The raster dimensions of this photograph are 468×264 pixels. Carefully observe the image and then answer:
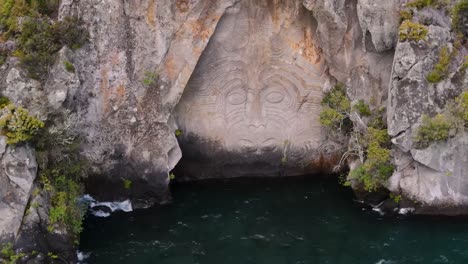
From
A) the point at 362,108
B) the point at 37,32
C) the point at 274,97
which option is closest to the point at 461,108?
the point at 362,108

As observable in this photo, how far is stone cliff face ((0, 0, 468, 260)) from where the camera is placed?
2305cm

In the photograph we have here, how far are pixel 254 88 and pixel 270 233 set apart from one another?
21.8ft

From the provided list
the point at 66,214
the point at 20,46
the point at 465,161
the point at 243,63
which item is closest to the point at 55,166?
the point at 66,214

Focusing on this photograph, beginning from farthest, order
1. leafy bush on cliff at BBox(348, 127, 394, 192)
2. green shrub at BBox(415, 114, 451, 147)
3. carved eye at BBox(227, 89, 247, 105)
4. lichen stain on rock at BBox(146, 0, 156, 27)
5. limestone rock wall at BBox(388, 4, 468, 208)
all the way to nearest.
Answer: carved eye at BBox(227, 89, 247, 105), leafy bush on cliff at BBox(348, 127, 394, 192), lichen stain on rock at BBox(146, 0, 156, 27), limestone rock wall at BBox(388, 4, 468, 208), green shrub at BBox(415, 114, 451, 147)

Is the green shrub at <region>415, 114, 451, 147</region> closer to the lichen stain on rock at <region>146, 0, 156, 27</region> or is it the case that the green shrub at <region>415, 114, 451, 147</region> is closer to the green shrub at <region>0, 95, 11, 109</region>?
the lichen stain on rock at <region>146, 0, 156, 27</region>

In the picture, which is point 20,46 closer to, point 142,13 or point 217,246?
point 142,13

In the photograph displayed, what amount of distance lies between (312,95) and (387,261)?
328 inches

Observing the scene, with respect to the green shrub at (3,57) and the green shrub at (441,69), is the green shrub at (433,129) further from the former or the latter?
the green shrub at (3,57)

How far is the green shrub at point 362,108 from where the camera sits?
25.1m

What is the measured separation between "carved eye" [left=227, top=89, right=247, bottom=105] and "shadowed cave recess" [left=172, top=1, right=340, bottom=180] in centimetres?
4

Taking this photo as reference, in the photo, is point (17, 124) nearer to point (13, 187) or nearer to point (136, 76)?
point (13, 187)

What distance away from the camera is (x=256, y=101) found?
1086 inches

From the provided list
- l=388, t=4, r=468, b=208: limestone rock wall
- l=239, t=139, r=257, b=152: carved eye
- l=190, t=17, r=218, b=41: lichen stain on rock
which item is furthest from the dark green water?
l=190, t=17, r=218, b=41: lichen stain on rock

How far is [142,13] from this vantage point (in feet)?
78.4
